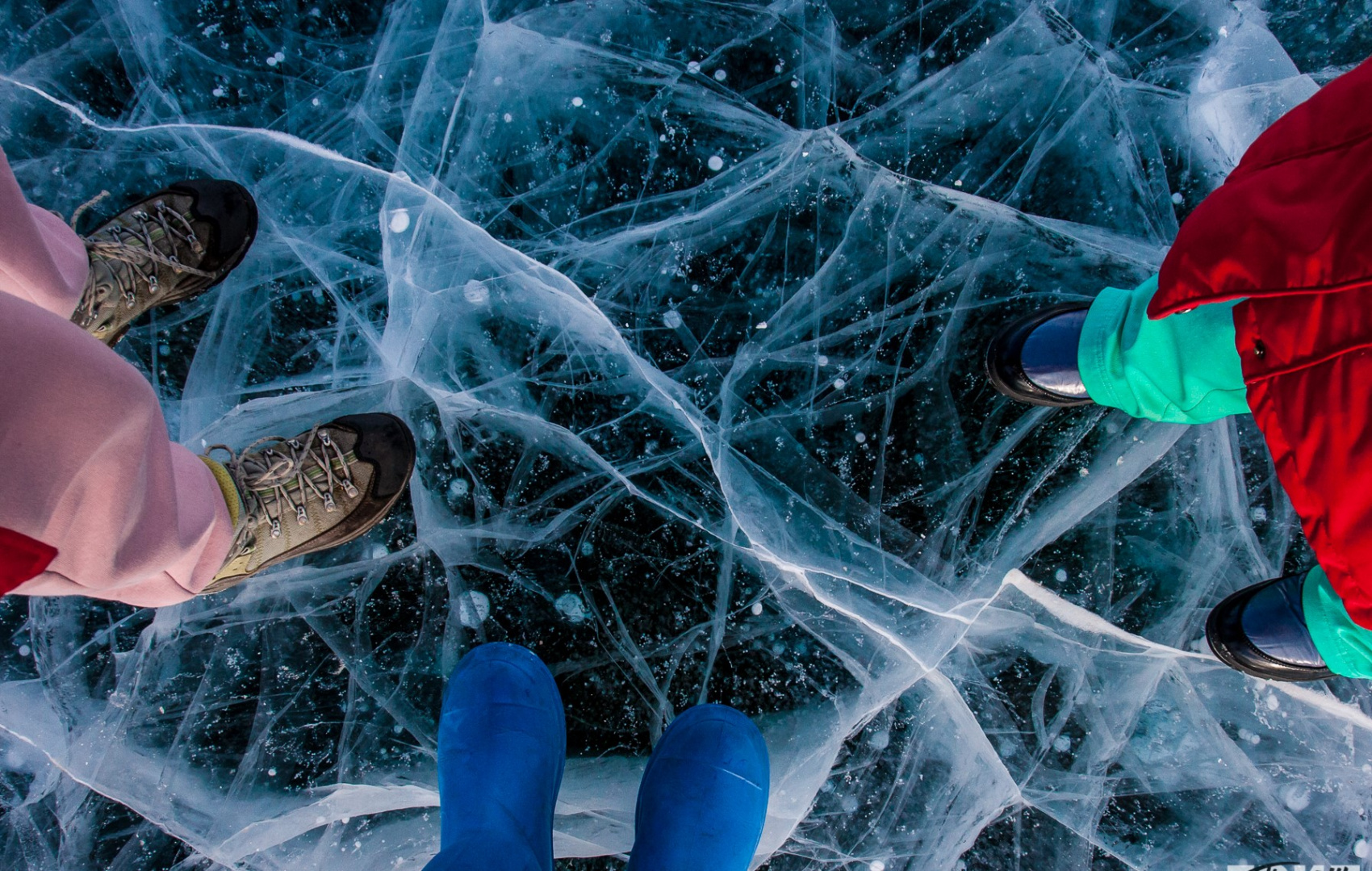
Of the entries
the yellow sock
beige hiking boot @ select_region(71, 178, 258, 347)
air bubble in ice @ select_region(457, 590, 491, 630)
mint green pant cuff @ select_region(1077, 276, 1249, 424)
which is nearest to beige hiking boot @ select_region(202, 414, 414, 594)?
the yellow sock

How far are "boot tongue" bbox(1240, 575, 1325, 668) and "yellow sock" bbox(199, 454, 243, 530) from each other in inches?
80.3

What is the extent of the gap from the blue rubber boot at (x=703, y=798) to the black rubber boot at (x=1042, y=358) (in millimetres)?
965

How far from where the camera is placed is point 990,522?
1.58 m

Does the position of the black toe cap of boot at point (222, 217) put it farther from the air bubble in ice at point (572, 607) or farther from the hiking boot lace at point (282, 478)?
the air bubble in ice at point (572, 607)

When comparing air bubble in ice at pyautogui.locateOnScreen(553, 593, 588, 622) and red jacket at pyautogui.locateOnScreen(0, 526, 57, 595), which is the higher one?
red jacket at pyautogui.locateOnScreen(0, 526, 57, 595)

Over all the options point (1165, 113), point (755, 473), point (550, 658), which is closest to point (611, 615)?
point (550, 658)

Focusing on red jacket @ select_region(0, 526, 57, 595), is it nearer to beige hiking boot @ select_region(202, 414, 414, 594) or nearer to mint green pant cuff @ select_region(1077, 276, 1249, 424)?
beige hiking boot @ select_region(202, 414, 414, 594)

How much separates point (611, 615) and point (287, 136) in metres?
1.37

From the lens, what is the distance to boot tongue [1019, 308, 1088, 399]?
1377 mm

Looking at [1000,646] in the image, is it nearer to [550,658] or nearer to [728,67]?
[550,658]

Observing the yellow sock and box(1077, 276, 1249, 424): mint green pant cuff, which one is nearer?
box(1077, 276, 1249, 424): mint green pant cuff

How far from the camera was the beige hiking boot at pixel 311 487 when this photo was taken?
Result: 4.36 ft

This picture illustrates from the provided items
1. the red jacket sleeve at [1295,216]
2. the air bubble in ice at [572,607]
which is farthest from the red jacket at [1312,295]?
the air bubble in ice at [572,607]

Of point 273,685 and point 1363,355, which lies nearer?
point 1363,355
